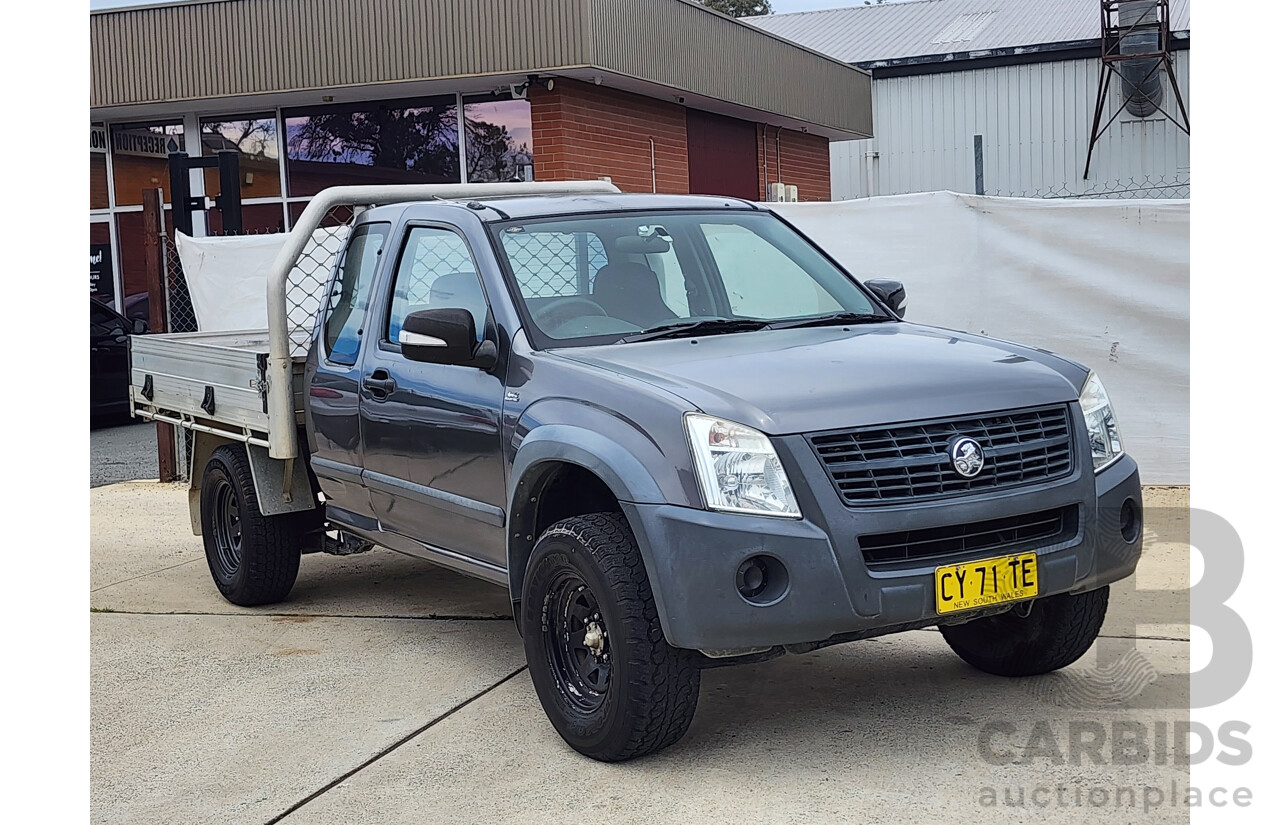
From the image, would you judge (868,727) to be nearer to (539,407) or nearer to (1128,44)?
(539,407)

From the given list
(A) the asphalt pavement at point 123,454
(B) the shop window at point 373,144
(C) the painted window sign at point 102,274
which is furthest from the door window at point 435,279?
(C) the painted window sign at point 102,274

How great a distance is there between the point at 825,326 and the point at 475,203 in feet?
5.13

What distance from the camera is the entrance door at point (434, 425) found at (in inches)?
209

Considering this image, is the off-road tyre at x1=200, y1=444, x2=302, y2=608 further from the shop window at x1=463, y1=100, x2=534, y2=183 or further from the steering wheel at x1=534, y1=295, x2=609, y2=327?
the shop window at x1=463, y1=100, x2=534, y2=183

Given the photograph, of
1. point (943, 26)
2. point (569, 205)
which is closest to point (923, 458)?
point (569, 205)

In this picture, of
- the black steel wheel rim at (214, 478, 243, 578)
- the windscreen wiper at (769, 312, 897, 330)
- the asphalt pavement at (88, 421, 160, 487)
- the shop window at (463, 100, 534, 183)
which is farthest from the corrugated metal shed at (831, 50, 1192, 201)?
the windscreen wiper at (769, 312, 897, 330)

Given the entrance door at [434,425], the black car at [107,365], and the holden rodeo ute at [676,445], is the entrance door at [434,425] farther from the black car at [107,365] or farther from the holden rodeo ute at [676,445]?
the black car at [107,365]

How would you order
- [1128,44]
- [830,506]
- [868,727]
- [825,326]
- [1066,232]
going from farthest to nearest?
[1128,44], [1066,232], [825,326], [868,727], [830,506]

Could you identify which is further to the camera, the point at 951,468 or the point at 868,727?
the point at 868,727

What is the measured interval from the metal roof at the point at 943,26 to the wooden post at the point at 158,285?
19.4 m

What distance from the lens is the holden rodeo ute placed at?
4.24 m

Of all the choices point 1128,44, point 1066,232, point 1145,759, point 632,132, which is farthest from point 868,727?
point 1128,44

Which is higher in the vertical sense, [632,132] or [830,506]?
[632,132]

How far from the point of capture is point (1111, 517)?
182 inches
